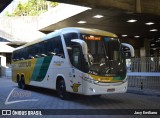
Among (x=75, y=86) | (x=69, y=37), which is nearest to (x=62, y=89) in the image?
(x=75, y=86)

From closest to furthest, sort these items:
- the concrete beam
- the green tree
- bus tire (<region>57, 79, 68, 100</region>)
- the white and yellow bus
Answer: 1. the white and yellow bus
2. bus tire (<region>57, 79, 68, 100</region>)
3. the concrete beam
4. the green tree

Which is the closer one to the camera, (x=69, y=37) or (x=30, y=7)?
(x=69, y=37)

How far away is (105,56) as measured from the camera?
43.3 ft

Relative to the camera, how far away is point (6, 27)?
156 ft

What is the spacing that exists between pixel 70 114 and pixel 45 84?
710 cm

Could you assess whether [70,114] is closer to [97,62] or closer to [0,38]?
[97,62]

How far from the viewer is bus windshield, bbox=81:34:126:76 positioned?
12862 mm

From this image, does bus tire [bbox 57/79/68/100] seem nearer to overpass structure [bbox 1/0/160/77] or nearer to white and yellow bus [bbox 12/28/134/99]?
white and yellow bus [bbox 12/28/134/99]

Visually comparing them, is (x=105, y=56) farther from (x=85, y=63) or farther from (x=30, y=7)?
(x=30, y=7)

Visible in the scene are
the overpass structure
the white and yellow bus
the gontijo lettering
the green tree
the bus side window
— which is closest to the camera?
the white and yellow bus

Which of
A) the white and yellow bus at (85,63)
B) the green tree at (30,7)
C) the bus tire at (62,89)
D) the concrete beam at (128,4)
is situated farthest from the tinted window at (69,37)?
the green tree at (30,7)

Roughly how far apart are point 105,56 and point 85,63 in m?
1.02

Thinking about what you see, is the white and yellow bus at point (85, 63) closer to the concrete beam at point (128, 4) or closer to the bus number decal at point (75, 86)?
the bus number decal at point (75, 86)

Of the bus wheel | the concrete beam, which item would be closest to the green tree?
the concrete beam
